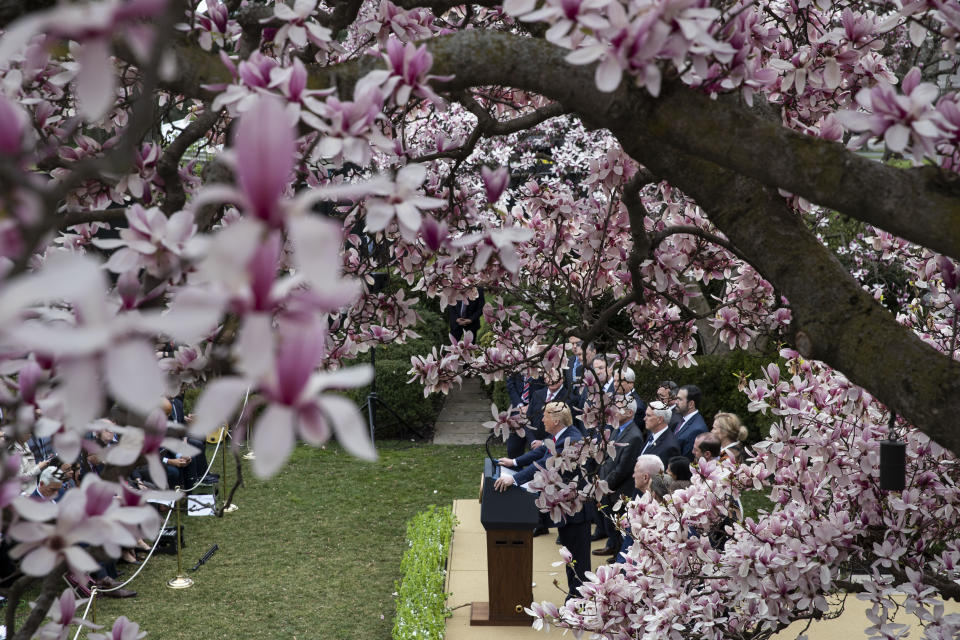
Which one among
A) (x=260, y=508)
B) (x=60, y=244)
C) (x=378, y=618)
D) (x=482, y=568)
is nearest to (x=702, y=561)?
(x=60, y=244)

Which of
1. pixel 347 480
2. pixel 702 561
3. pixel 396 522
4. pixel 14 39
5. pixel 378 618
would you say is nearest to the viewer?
pixel 14 39

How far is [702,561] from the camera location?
3.61 metres

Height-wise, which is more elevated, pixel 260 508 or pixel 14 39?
pixel 14 39

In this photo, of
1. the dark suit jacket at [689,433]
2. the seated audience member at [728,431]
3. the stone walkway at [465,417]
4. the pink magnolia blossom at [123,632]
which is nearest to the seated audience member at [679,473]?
the seated audience member at [728,431]

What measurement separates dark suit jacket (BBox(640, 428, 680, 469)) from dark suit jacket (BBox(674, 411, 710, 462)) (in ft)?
0.93

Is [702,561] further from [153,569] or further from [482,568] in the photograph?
[153,569]

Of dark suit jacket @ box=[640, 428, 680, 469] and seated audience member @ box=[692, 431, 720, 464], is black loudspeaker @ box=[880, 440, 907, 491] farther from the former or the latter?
dark suit jacket @ box=[640, 428, 680, 469]

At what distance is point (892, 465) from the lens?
2.93m

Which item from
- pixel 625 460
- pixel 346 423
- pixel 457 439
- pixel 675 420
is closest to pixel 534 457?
pixel 625 460

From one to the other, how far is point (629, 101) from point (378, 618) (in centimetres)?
614

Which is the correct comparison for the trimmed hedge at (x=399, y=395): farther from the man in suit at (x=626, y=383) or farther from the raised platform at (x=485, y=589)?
the man in suit at (x=626, y=383)

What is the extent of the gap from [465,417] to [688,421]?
631 cm

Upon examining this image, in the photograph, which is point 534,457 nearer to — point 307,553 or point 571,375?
point 571,375

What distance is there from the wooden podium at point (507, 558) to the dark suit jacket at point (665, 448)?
46.5 inches
